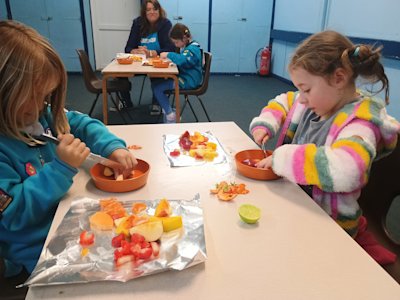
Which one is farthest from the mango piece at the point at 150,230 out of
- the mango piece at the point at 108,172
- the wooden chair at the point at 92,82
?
the wooden chair at the point at 92,82

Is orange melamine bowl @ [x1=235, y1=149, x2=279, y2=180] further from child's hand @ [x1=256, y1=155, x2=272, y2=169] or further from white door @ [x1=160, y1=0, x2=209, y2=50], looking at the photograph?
white door @ [x1=160, y1=0, x2=209, y2=50]

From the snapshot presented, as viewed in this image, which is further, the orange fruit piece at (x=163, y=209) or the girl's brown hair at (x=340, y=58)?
the girl's brown hair at (x=340, y=58)

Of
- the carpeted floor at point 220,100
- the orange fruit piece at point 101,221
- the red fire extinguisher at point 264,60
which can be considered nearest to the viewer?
the orange fruit piece at point 101,221

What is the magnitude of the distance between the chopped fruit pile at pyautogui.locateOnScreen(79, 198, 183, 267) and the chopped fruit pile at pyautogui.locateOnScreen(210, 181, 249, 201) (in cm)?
16

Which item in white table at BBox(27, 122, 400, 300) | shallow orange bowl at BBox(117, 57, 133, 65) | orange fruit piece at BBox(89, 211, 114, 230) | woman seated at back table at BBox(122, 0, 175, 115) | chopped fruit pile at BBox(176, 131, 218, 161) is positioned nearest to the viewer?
white table at BBox(27, 122, 400, 300)

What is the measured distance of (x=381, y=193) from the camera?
1.04m

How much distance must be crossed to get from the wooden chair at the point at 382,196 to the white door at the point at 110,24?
5.79m

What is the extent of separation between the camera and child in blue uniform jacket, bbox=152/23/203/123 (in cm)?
307

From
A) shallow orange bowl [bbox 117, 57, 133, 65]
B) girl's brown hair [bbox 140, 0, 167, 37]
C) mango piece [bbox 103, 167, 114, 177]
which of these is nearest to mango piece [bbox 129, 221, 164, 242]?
mango piece [bbox 103, 167, 114, 177]

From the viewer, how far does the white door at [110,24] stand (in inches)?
229

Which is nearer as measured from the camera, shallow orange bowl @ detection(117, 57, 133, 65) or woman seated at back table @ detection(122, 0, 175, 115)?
shallow orange bowl @ detection(117, 57, 133, 65)

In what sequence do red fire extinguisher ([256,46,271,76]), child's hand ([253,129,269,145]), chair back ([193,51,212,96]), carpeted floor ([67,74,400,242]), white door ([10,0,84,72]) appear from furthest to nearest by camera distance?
red fire extinguisher ([256,46,271,76]), white door ([10,0,84,72]), carpeted floor ([67,74,400,242]), chair back ([193,51,212,96]), child's hand ([253,129,269,145])

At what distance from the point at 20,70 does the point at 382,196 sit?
42.4 inches

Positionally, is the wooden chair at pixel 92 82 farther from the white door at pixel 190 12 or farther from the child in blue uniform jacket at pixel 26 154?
the white door at pixel 190 12
